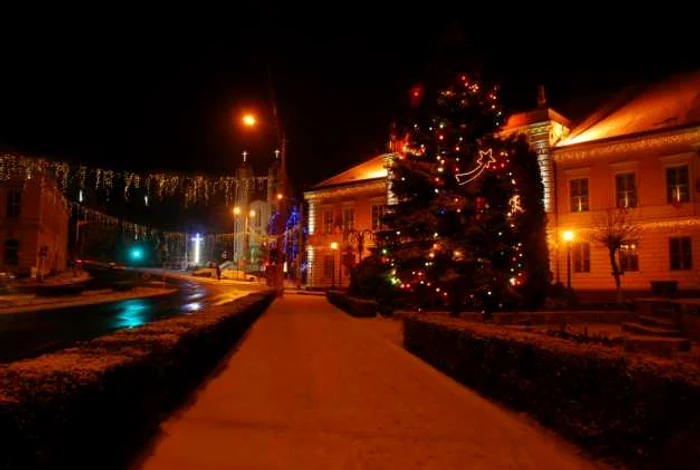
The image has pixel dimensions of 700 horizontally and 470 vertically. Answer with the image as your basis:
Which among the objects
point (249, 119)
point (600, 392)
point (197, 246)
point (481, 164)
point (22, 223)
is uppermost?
point (249, 119)

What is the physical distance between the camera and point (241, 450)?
604 cm

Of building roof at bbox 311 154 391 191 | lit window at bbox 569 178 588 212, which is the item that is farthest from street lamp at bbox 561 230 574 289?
building roof at bbox 311 154 391 191

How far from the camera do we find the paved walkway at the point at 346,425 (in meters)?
5.83

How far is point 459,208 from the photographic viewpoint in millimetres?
20891

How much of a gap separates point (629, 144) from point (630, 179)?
1937 mm

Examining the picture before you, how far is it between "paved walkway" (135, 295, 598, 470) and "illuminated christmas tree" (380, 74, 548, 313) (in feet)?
29.6

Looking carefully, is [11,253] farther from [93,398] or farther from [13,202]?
[93,398]

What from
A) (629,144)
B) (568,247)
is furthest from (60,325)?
(629,144)

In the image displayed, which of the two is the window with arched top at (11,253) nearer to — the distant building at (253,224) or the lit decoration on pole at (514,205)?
the distant building at (253,224)

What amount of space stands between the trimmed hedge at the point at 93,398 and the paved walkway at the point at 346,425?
42cm

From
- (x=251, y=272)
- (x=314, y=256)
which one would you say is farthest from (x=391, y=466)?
(x=251, y=272)

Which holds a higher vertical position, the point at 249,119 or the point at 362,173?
the point at 362,173

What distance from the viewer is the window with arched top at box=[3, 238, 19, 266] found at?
51281mm

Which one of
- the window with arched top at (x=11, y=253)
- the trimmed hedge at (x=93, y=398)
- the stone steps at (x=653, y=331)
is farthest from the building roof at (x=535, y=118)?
the window with arched top at (x=11, y=253)
